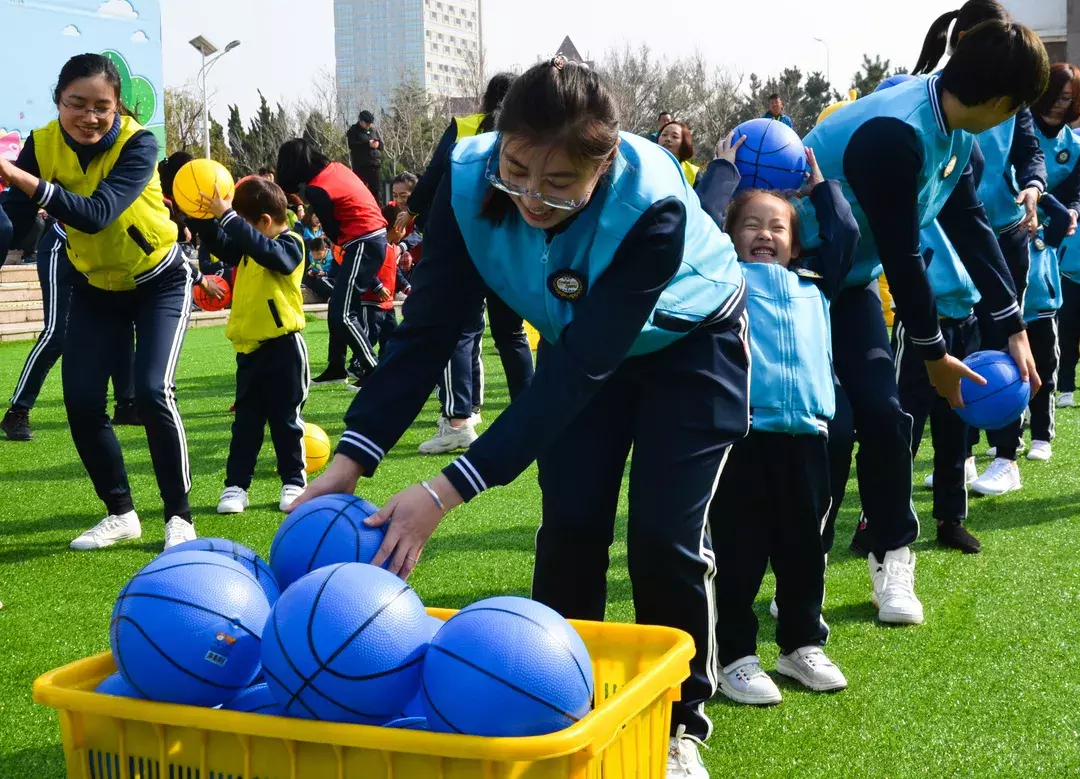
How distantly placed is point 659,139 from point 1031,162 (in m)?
3.38

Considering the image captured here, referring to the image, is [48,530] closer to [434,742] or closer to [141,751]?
[141,751]

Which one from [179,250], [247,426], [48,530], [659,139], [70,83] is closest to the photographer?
[70,83]

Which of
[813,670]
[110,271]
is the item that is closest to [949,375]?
[813,670]

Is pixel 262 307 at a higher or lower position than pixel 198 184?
lower

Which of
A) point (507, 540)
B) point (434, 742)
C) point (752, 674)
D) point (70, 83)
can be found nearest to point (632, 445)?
point (752, 674)

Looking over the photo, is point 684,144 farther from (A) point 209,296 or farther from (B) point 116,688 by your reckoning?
(B) point 116,688

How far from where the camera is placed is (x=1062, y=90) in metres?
7.89

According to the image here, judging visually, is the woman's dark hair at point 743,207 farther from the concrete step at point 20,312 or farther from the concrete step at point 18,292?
the concrete step at point 18,292

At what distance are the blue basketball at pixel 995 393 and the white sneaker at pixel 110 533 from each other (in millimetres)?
4344

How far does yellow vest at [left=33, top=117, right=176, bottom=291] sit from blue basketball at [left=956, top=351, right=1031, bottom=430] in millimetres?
4115

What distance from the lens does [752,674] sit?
4.05m

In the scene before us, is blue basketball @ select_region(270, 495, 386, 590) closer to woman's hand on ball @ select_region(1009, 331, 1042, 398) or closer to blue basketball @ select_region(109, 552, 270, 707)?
blue basketball @ select_region(109, 552, 270, 707)

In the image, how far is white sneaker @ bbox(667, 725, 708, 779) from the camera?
10.8 ft

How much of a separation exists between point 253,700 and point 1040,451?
7.20 metres
